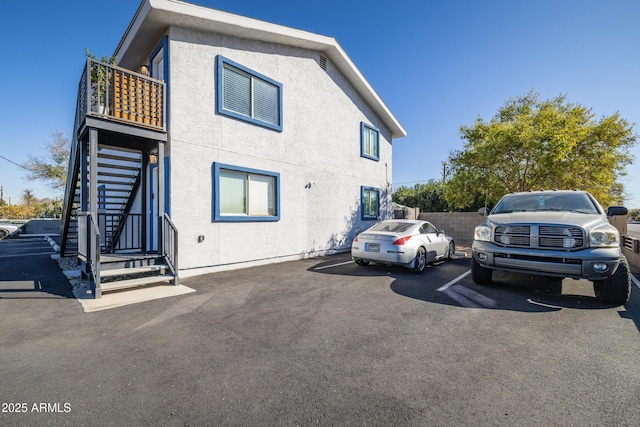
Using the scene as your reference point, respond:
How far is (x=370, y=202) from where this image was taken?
1392cm

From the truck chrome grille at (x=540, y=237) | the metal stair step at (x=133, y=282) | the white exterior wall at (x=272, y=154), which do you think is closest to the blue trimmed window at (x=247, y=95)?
the white exterior wall at (x=272, y=154)

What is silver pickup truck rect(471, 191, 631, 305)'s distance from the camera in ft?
15.3

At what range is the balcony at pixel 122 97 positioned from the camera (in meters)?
5.90

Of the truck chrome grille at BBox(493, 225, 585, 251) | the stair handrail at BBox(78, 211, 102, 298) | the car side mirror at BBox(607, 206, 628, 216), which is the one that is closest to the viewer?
the truck chrome grille at BBox(493, 225, 585, 251)

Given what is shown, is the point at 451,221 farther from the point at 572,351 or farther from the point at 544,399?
the point at 544,399

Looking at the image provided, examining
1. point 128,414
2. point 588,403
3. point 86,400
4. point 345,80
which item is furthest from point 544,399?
point 345,80

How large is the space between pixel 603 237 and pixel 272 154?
26.1ft

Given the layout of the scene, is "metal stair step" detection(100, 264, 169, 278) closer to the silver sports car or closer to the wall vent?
the silver sports car

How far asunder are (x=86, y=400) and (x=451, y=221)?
1749 cm

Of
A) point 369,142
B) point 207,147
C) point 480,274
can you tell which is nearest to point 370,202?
point 369,142

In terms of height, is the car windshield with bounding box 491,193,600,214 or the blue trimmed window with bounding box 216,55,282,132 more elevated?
the blue trimmed window with bounding box 216,55,282,132

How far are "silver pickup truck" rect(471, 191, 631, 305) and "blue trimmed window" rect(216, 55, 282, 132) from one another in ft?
22.5

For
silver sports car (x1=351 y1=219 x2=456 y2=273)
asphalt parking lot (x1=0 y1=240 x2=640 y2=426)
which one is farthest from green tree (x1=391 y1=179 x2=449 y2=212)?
asphalt parking lot (x1=0 y1=240 x2=640 y2=426)

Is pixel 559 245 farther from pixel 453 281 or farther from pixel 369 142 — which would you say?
pixel 369 142
